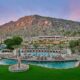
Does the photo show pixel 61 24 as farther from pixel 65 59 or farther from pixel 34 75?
pixel 34 75

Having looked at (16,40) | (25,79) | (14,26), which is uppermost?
(14,26)

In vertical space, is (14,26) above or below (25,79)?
above

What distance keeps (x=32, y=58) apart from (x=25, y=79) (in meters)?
20.8

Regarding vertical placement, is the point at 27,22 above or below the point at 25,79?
above

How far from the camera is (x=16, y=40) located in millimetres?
56594

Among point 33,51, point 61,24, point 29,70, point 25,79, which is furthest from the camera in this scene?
point 61,24

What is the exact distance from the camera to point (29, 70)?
22859 millimetres

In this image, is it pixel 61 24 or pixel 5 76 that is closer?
pixel 5 76

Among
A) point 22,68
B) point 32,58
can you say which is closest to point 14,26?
point 32,58

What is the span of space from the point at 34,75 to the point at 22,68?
2447 millimetres

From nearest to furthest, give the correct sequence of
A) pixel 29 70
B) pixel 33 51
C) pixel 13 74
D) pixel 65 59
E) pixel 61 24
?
pixel 13 74 → pixel 29 70 → pixel 65 59 → pixel 33 51 → pixel 61 24

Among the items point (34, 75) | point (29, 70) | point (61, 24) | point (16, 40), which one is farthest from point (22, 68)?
point (61, 24)

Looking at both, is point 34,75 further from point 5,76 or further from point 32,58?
point 32,58

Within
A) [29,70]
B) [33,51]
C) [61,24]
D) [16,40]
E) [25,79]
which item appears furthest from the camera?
[61,24]
